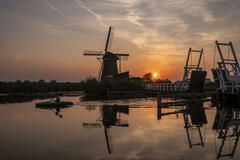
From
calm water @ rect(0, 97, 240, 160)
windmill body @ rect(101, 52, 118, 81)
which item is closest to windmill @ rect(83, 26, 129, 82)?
windmill body @ rect(101, 52, 118, 81)

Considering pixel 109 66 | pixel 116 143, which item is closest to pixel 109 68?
pixel 109 66

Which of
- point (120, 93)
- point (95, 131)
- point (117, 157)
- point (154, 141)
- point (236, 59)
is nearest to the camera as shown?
point (117, 157)

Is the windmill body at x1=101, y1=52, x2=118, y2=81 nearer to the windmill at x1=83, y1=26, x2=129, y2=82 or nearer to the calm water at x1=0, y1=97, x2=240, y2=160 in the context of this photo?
the windmill at x1=83, y1=26, x2=129, y2=82

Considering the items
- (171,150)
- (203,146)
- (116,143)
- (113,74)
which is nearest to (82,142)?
(116,143)

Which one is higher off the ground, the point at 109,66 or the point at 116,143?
the point at 109,66

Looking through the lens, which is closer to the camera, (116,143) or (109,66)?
(116,143)

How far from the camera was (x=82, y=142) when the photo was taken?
32.7 ft

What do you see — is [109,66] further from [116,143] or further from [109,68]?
[116,143]

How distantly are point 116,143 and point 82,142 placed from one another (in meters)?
1.66

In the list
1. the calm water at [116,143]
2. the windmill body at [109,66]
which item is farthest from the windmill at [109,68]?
the calm water at [116,143]

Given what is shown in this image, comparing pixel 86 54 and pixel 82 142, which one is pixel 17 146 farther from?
pixel 86 54

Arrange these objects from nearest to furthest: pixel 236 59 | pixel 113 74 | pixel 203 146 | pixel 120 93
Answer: pixel 203 146, pixel 236 59, pixel 120 93, pixel 113 74

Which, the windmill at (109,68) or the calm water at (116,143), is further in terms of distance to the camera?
the windmill at (109,68)

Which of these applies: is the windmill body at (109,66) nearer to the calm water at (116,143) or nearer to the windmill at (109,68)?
the windmill at (109,68)
